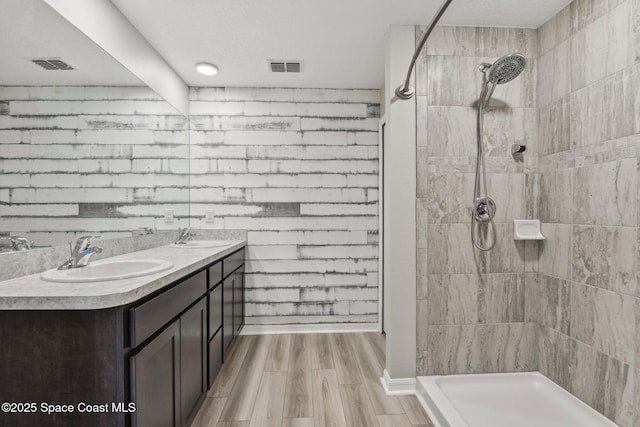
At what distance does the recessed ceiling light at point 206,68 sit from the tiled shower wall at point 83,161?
17.1 inches

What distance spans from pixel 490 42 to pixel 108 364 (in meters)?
2.70

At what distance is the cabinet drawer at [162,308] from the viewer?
1.06 m

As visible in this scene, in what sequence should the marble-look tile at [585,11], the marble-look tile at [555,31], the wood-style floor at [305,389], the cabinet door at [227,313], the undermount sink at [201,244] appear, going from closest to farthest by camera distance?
the marble-look tile at [585,11], the wood-style floor at [305,389], the marble-look tile at [555,31], the cabinet door at [227,313], the undermount sink at [201,244]

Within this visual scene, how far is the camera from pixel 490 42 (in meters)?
2.00

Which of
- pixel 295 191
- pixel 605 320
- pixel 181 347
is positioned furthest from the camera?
pixel 295 191

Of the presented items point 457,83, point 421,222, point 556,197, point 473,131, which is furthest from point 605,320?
point 457,83

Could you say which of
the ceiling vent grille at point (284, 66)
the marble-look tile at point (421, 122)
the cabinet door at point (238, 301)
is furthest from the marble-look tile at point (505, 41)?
the cabinet door at point (238, 301)

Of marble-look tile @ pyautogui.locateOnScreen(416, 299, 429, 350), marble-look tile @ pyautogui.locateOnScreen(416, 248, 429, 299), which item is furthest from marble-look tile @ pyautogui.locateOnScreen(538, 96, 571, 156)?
marble-look tile @ pyautogui.locateOnScreen(416, 299, 429, 350)

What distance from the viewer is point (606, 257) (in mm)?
1547

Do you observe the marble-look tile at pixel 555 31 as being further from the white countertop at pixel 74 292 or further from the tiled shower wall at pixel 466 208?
the white countertop at pixel 74 292

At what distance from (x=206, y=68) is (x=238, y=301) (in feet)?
6.75

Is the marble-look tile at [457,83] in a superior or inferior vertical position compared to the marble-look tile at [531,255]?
superior

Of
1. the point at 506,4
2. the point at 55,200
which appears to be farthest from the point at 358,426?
the point at 506,4

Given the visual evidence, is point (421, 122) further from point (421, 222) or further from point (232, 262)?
point (232, 262)
